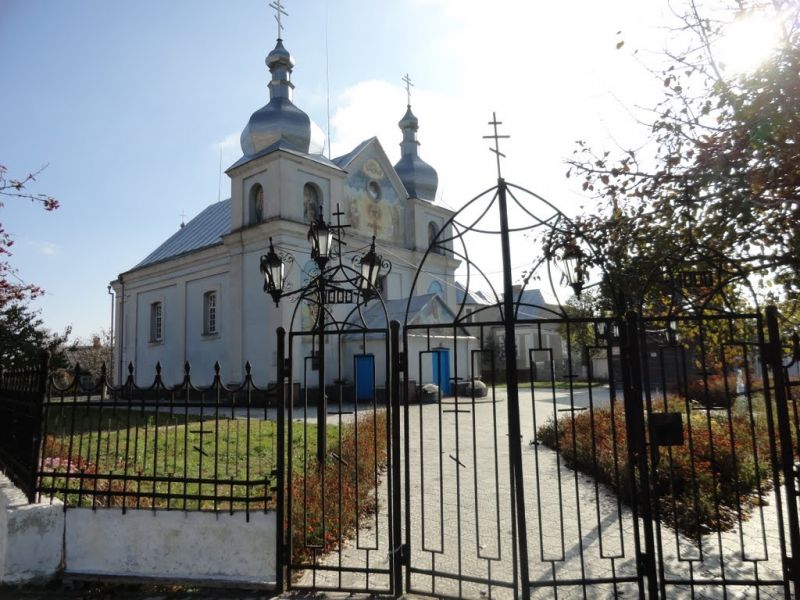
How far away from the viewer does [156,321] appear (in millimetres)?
28984

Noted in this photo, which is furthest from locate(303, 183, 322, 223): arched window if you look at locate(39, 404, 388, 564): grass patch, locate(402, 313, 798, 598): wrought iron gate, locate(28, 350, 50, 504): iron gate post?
locate(28, 350, 50, 504): iron gate post

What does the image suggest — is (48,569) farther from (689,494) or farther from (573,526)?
(689,494)

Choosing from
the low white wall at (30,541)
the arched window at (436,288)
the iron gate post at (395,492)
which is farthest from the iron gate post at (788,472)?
the arched window at (436,288)

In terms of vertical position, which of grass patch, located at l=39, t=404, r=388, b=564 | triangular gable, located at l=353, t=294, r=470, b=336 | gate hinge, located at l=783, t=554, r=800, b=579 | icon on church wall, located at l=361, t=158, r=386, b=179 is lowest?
gate hinge, located at l=783, t=554, r=800, b=579

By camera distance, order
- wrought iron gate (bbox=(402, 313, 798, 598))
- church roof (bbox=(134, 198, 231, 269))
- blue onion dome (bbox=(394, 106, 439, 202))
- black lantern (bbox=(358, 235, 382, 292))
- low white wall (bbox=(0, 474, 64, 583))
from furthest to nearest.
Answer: blue onion dome (bbox=(394, 106, 439, 202)) → church roof (bbox=(134, 198, 231, 269)) → black lantern (bbox=(358, 235, 382, 292)) → low white wall (bbox=(0, 474, 64, 583)) → wrought iron gate (bbox=(402, 313, 798, 598))

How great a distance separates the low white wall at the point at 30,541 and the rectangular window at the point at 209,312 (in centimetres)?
2112

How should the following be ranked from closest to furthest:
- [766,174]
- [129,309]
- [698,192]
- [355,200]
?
[766,174], [698,192], [355,200], [129,309]

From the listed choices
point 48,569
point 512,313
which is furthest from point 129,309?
point 512,313

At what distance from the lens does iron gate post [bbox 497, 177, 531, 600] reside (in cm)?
435

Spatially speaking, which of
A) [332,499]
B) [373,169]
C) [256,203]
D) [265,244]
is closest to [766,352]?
[332,499]

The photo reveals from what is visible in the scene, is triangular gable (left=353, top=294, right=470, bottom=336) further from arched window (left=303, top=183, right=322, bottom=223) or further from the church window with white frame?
the church window with white frame

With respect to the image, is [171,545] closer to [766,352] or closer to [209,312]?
[766,352]

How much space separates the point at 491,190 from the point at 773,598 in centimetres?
399

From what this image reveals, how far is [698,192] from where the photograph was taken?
23.1 feet
